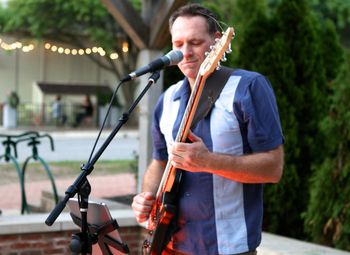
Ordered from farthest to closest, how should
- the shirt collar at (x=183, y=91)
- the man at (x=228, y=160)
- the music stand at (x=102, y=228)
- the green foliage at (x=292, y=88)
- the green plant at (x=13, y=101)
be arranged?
1. the green plant at (x=13, y=101)
2. the green foliage at (x=292, y=88)
3. the shirt collar at (x=183, y=91)
4. the music stand at (x=102, y=228)
5. the man at (x=228, y=160)

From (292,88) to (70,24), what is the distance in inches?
838

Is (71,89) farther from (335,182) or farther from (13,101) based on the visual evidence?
(335,182)

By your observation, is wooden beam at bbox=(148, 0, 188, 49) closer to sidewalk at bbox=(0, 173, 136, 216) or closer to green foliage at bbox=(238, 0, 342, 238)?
green foliage at bbox=(238, 0, 342, 238)

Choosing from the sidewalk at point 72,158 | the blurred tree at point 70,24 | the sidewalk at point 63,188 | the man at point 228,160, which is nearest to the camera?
the man at point 228,160

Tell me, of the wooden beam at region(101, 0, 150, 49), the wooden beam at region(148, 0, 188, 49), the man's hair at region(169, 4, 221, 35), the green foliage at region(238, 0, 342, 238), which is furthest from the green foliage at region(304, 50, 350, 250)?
the man's hair at region(169, 4, 221, 35)

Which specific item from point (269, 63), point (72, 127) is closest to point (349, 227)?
point (269, 63)

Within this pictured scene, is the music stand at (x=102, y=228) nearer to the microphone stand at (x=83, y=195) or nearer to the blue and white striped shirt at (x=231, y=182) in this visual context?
the microphone stand at (x=83, y=195)

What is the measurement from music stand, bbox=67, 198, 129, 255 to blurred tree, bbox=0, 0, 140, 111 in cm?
2184

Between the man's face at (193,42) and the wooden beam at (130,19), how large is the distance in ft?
10.6

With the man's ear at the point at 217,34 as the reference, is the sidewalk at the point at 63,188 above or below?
below

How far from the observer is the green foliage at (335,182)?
466 centimetres

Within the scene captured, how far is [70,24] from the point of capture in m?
26.0

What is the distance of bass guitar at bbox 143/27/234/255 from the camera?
2.03 m

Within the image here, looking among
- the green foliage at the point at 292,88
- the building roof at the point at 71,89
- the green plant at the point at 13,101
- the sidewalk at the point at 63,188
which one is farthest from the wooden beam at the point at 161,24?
the building roof at the point at 71,89
